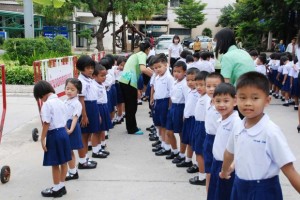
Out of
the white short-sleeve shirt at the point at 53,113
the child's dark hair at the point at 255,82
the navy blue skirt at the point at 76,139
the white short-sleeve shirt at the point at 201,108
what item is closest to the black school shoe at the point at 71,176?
the navy blue skirt at the point at 76,139

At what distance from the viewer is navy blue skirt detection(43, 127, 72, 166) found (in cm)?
435

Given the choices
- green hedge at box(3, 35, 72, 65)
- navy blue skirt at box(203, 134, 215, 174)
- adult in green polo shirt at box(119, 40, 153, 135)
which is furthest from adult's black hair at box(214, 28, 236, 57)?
green hedge at box(3, 35, 72, 65)

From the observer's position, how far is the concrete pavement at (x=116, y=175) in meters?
4.59

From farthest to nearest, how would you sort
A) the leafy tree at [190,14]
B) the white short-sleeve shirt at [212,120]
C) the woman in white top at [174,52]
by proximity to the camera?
the leafy tree at [190,14]
the woman in white top at [174,52]
the white short-sleeve shirt at [212,120]

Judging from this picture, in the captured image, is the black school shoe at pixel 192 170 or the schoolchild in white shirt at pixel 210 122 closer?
the schoolchild in white shirt at pixel 210 122

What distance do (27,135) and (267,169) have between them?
5733 millimetres

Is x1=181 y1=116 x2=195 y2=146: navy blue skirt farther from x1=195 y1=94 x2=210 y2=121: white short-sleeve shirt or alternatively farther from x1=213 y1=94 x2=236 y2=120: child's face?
x1=213 y1=94 x2=236 y2=120: child's face

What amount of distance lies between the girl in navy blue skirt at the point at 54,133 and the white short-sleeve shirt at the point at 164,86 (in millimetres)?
2000

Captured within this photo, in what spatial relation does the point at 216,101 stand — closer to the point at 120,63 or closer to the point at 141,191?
the point at 141,191

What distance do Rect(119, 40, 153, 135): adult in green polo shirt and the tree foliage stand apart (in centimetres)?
4180

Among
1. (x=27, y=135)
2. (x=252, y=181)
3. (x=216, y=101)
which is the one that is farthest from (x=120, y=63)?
(x=252, y=181)

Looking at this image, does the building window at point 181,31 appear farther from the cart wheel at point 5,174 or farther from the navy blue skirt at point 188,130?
the cart wheel at point 5,174

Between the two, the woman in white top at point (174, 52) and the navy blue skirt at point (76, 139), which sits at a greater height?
the woman in white top at point (174, 52)

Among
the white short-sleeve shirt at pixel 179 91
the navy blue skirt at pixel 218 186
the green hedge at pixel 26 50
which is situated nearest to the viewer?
the navy blue skirt at pixel 218 186
